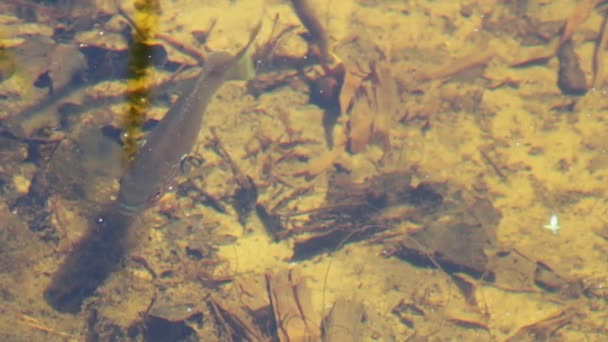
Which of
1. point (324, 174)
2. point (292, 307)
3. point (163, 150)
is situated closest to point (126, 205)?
point (163, 150)

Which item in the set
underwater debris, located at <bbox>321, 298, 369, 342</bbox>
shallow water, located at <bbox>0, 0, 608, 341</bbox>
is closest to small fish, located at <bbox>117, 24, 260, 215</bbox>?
shallow water, located at <bbox>0, 0, 608, 341</bbox>

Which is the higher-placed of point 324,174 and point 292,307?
point 324,174

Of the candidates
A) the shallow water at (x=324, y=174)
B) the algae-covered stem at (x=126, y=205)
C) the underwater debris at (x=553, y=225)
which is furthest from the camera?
the underwater debris at (x=553, y=225)

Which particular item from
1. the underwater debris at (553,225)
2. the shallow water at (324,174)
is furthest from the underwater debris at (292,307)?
the underwater debris at (553,225)

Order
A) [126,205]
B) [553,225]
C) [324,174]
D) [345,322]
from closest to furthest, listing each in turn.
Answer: [126,205]
[345,322]
[553,225]
[324,174]

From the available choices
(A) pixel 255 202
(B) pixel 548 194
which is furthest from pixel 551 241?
(A) pixel 255 202

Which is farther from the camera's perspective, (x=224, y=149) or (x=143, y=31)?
(x=143, y=31)

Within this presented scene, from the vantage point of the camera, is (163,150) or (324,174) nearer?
(163,150)

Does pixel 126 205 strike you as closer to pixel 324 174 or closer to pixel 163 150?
pixel 163 150

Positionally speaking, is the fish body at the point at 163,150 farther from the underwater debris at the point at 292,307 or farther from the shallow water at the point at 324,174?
the underwater debris at the point at 292,307

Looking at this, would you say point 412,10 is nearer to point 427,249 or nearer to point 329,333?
point 427,249

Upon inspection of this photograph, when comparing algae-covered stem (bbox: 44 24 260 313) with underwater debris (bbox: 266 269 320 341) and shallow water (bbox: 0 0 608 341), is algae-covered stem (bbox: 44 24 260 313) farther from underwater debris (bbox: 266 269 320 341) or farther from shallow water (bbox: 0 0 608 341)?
underwater debris (bbox: 266 269 320 341)
